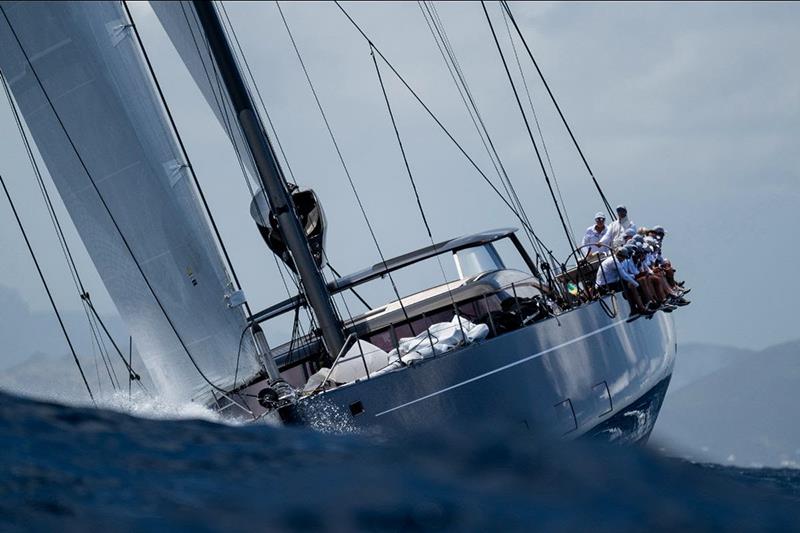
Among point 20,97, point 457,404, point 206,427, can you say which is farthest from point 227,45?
point 206,427

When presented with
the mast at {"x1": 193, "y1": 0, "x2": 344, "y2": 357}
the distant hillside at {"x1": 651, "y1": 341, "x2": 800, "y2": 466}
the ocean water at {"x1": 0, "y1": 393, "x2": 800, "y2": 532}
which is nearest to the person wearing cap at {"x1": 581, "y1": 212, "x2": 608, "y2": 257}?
the mast at {"x1": 193, "y1": 0, "x2": 344, "y2": 357}

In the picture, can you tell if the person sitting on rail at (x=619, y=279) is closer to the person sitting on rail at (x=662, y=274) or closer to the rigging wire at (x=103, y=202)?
the person sitting on rail at (x=662, y=274)

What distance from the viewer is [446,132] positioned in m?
13.2

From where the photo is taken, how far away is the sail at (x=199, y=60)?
1225 cm

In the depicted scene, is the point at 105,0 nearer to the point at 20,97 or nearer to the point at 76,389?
the point at 20,97

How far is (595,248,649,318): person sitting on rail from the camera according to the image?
1331 centimetres

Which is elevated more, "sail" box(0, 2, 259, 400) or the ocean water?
"sail" box(0, 2, 259, 400)

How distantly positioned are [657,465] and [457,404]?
546 cm

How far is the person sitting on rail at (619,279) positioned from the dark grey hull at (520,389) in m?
0.31

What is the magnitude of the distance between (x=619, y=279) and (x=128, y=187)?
5.38 meters

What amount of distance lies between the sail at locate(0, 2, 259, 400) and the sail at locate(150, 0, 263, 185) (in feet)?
3.22

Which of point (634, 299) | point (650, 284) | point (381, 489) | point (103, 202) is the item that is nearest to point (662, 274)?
point (650, 284)

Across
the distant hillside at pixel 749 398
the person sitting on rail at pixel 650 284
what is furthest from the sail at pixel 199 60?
the distant hillside at pixel 749 398

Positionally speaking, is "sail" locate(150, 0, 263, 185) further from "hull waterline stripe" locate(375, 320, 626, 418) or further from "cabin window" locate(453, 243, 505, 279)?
"hull waterline stripe" locate(375, 320, 626, 418)
